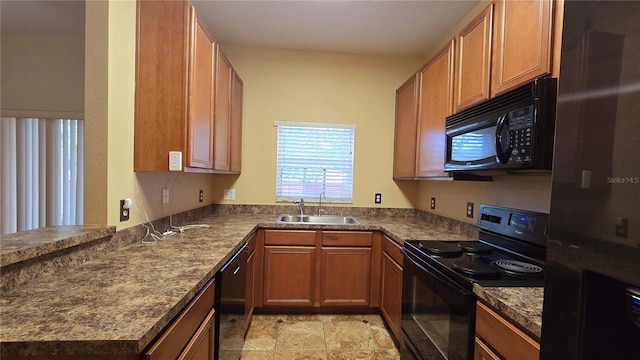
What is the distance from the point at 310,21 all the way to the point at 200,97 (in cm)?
130

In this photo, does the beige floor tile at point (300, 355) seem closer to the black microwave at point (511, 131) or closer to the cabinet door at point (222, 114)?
the cabinet door at point (222, 114)

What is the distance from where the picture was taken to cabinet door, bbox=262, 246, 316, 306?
2.47 metres

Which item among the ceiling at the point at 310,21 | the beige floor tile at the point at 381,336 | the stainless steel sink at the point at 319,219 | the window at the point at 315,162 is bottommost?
the beige floor tile at the point at 381,336

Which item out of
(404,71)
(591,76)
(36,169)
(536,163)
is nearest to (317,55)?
(404,71)

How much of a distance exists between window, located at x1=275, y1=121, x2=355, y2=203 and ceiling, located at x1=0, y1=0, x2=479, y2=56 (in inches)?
35.0

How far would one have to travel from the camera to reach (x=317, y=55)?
306 cm

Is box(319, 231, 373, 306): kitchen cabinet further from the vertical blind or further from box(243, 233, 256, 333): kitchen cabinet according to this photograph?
the vertical blind

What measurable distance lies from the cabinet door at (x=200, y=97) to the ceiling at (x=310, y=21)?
0.70 m

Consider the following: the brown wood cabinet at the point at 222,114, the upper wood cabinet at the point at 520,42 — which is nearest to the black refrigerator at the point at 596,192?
the upper wood cabinet at the point at 520,42

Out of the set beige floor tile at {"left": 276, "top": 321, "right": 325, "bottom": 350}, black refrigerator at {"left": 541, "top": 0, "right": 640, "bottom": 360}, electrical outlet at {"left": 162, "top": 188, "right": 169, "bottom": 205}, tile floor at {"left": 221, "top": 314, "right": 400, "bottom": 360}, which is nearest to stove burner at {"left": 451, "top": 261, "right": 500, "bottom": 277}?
black refrigerator at {"left": 541, "top": 0, "right": 640, "bottom": 360}

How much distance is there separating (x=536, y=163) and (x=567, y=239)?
0.72 m

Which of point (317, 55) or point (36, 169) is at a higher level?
point (317, 55)

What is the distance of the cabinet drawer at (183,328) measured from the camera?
81cm

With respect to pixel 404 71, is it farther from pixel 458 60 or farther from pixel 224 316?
pixel 224 316
